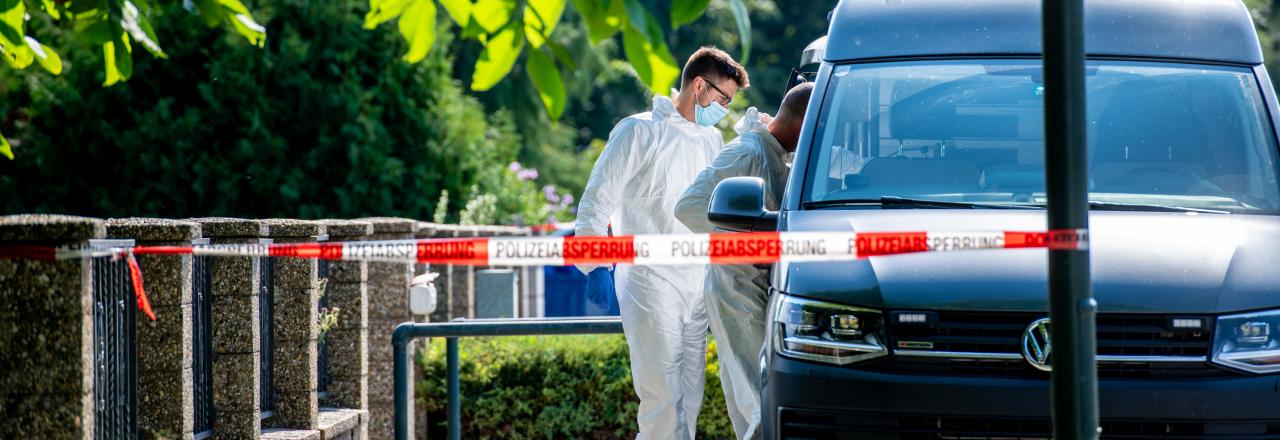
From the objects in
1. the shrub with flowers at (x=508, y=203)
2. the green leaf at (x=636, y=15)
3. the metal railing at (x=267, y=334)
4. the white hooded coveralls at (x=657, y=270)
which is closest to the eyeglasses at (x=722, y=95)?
the white hooded coveralls at (x=657, y=270)

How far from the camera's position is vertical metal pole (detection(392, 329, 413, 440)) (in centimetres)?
797

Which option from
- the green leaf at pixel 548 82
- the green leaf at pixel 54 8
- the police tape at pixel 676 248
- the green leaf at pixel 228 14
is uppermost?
the green leaf at pixel 54 8

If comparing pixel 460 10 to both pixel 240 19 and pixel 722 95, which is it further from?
pixel 722 95

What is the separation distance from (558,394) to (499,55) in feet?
17.0

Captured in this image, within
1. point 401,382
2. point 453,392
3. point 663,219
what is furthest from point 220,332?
point 663,219

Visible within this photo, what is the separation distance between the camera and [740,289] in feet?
23.0

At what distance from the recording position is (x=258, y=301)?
743 centimetres

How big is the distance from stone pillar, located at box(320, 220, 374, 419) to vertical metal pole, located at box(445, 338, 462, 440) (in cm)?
72

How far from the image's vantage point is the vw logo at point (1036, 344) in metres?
5.12

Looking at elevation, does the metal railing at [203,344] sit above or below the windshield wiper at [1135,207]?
below

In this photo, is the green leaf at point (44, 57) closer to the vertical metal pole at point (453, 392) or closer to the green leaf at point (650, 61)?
the vertical metal pole at point (453, 392)

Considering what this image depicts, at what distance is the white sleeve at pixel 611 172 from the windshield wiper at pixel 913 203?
5.37 feet

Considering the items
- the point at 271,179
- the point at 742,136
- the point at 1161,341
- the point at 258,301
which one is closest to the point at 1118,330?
the point at 1161,341

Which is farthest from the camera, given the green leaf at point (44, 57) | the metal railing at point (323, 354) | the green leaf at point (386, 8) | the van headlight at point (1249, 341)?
the metal railing at point (323, 354)
